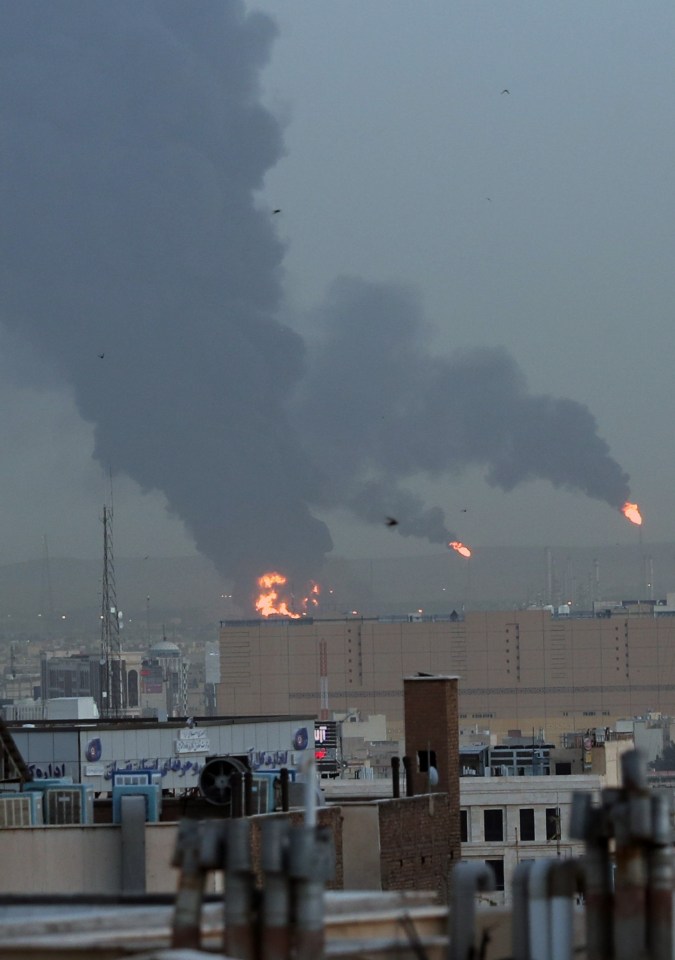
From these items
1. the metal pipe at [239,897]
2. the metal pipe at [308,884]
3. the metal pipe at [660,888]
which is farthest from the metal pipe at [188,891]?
the metal pipe at [660,888]

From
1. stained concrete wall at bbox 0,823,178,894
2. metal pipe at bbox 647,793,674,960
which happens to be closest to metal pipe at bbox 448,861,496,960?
metal pipe at bbox 647,793,674,960

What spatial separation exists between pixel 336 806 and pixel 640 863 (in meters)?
17.0

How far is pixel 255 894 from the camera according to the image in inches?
320

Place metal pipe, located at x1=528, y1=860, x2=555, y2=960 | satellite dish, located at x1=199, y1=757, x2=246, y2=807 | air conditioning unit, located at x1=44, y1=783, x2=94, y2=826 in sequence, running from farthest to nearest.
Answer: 1. satellite dish, located at x1=199, y1=757, x2=246, y2=807
2. air conditioning unit, located at x1=44, y1=783, x2=94, y2=826
3. metal pipe, located at x1=528, y1=860, x2=555, y2=960

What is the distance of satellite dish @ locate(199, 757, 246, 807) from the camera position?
82.3ft

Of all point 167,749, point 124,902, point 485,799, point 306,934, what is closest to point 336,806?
point 124,902

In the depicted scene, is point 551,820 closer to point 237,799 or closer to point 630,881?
point 237,799

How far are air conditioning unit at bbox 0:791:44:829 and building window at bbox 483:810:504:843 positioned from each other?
40907mm

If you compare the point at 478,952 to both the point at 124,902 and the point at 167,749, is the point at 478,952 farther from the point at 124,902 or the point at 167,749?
the point at 167,749

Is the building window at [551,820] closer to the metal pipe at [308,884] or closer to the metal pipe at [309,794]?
the metal pipe at [309,794]

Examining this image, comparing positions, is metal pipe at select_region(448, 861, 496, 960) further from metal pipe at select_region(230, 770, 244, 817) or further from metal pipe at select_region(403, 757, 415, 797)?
metal pipe at select_region(403, 757, 415, 797)

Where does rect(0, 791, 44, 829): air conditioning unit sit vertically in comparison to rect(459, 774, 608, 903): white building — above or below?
above

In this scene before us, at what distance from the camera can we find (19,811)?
79.5 ft

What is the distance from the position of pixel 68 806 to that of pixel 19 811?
73 cm
